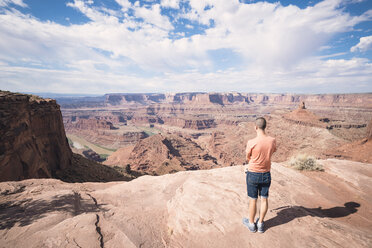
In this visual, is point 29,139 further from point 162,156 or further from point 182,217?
point 162,156

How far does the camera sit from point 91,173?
1684 centimetres

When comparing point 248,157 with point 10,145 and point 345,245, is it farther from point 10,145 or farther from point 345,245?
point 10,145

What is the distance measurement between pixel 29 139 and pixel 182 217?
587 inches

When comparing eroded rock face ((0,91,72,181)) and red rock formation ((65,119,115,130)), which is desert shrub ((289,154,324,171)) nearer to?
eroded rock face ((0,91,72,181))

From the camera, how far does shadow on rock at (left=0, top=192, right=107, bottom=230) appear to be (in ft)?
9.98

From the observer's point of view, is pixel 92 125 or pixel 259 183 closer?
pixel 259 183

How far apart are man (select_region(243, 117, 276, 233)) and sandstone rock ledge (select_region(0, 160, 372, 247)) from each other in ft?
1.30

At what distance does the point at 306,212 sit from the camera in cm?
398

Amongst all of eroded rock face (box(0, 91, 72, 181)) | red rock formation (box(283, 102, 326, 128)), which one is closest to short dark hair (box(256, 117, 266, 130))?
eroded rock face (box(0, 91, 72, 181))

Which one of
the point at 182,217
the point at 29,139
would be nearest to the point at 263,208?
the point at 182,217

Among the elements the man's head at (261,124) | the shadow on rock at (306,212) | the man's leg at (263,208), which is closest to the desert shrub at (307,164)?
the shadow on rock at (306,212)

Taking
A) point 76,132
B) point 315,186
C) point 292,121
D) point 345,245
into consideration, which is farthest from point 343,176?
point 76,132

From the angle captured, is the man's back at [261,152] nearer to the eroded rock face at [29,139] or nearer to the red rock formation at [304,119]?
the eroded rock face at [29,139]

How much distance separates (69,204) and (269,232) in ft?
15.2
